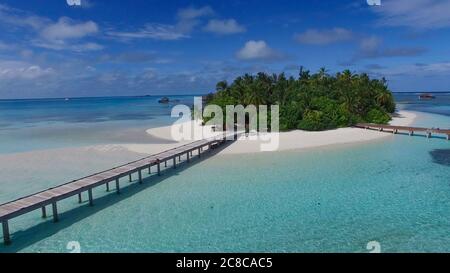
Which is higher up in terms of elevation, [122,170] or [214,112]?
[214,112]

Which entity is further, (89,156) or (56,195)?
(89,156)

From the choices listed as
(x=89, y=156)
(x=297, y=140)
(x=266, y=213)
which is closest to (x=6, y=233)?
(x=266, y=213)

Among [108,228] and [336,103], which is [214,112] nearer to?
[336,103]

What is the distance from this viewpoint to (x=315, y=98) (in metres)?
36.0

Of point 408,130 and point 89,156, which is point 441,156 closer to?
point 408,130

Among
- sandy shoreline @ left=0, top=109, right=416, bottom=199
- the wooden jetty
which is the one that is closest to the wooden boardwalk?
sandy shoreline @ left=0, top=109, right=416, bottom=199

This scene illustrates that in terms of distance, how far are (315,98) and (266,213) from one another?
25.8 metres

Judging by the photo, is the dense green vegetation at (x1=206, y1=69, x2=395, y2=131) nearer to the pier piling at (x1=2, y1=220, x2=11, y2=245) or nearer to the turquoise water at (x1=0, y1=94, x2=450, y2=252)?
the turquoise water at (x1=0, y1=94, x2=450, y2=252)

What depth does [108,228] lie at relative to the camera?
11680 millimetres

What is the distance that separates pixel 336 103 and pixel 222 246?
99.2 ft

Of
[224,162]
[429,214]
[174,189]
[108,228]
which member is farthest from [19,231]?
[429,214]

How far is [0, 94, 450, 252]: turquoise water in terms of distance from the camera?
10.4 metres

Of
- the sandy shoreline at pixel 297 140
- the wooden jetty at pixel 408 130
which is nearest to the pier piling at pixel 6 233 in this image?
the sandy shoreline at pixel 297 140

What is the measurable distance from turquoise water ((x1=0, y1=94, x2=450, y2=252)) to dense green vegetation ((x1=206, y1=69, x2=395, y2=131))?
14672 mm
